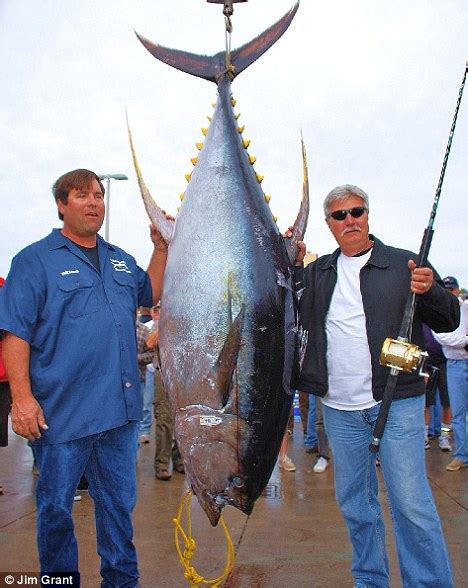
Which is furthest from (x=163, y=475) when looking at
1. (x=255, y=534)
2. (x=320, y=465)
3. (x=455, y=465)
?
(x=455, y=465)

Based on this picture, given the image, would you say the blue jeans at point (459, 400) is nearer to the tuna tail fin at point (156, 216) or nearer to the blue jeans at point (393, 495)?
the blue jeans at point (393, 495)

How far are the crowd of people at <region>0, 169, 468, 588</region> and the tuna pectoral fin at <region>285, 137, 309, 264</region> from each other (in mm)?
40

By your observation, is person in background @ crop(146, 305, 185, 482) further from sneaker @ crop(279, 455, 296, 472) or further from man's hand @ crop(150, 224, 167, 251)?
man's hand @ crop(150, 224, 167, 251)

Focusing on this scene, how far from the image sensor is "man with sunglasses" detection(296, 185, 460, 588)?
230 centimetres

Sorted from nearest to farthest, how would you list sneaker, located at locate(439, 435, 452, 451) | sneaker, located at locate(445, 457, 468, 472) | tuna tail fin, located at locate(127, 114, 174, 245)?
tuna tail fin, located at locate(127, 114, 174, 245) → sneaker, located at locate(445, 457, 468, 472) → sneaker, located at locate(439, 435, 452, 451)

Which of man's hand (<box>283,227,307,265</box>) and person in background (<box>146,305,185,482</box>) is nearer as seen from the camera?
man's hand (<box>283,227,307,265</box>)

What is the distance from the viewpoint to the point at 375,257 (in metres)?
2.46

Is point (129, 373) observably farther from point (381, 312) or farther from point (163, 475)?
point (163, 475)

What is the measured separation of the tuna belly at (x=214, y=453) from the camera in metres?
1.85

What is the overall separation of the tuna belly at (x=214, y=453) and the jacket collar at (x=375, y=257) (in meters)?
0.93

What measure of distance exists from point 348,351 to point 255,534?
1.58 m

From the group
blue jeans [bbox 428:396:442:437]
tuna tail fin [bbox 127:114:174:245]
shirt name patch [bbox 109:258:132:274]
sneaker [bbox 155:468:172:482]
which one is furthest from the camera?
blue jeans [bbox 428:396:442:437]

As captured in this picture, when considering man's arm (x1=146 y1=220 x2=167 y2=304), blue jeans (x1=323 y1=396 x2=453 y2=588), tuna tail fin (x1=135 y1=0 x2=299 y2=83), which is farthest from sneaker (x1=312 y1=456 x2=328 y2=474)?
tuna tail fin (x1=135 y1=0 x2=299 y2=83)

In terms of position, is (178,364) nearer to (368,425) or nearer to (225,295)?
(225,295)
